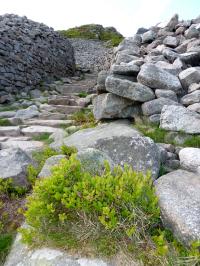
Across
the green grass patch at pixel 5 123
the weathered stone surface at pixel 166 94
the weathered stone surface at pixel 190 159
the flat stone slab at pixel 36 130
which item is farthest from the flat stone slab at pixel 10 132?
the weathered stone surface at pixel 190 159

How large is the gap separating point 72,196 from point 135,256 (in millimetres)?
770

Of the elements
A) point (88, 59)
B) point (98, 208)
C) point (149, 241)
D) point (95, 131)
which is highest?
point (98, 208)

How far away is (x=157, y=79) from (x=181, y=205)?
3.88 meters

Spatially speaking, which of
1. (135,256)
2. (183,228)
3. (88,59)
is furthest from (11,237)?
(88,59)

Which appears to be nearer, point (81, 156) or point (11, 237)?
point (11, 237)

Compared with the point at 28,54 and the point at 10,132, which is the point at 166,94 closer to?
the point at 10,132

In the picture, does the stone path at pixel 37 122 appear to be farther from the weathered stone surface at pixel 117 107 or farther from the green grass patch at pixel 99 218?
the green grass patch at pixel 99 218

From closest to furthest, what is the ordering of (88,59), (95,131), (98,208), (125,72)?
(98,208), (95,131), (125,72), (88,59)

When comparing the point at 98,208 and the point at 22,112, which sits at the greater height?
the point at 98,208

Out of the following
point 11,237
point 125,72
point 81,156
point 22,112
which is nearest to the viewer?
point 11,237

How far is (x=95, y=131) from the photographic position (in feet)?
20.9

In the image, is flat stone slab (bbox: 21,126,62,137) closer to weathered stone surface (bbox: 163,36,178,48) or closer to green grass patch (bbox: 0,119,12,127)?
green grass patch (bbox: 0,119,12,127)

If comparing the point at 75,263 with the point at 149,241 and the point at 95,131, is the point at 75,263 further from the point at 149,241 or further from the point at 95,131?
the point at 95,131

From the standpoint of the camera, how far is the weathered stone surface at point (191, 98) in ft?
20.1
